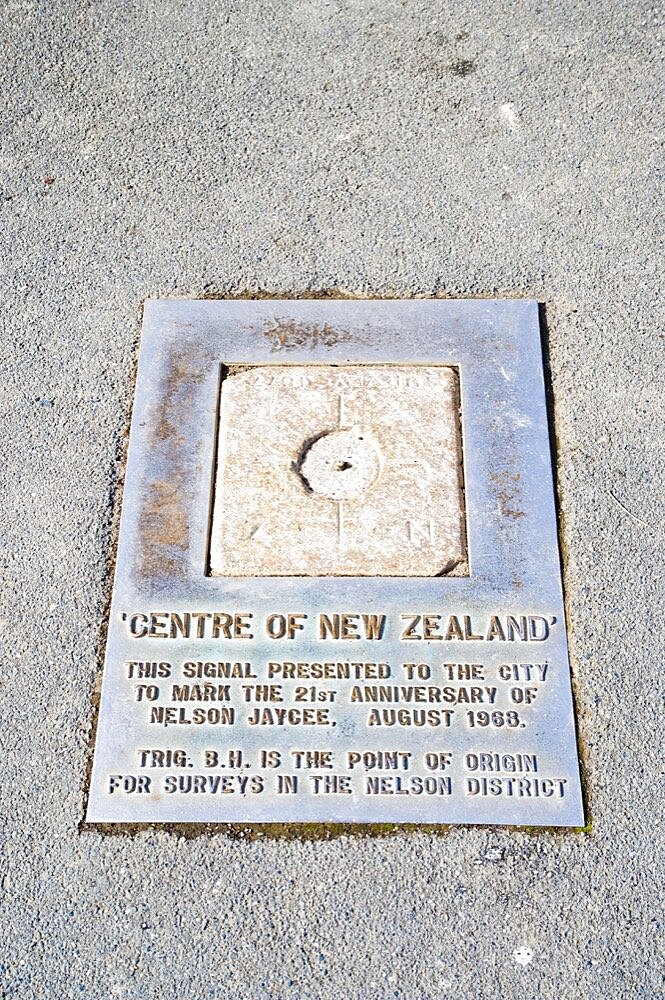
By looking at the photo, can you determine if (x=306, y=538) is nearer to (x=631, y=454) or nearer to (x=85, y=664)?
(x=85, y=664)

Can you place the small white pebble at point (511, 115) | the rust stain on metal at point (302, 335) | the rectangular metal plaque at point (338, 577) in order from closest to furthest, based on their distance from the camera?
1. the rectangular metal plaque at point (338, 577)
2. the rust stain on metal at point (302, 335)
3. the small white pebble at point (511, 115)

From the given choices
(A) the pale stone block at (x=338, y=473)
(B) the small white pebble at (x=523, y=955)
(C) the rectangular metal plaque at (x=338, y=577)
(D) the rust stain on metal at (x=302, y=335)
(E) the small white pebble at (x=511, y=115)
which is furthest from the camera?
(E) the small white pebble at (x=511, y=115)

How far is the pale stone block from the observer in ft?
7.29

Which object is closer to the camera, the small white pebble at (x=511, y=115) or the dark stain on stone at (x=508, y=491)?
the dark stain on stone at (x=508, y=491)

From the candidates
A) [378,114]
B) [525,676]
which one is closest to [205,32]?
[378,114]

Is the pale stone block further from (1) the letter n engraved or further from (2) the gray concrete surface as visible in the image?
(2) the gray concrete surface

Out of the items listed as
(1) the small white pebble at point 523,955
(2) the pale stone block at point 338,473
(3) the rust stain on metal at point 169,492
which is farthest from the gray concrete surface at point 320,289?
(2) the pale stone block at point 338,473

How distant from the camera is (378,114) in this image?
3.06 metres

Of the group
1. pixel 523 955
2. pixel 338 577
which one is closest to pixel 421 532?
pixel 338 577

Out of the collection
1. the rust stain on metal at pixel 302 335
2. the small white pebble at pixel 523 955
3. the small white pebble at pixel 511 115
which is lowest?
the small white pebble at pixel 523 955

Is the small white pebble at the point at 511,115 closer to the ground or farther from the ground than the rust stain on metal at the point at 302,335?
farther from the ground

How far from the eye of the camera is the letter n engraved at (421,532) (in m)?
2.24

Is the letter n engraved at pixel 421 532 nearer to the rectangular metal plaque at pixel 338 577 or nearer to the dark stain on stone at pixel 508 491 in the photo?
the rectangular metal plaque at pixel 338 577

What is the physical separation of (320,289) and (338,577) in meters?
0.96
